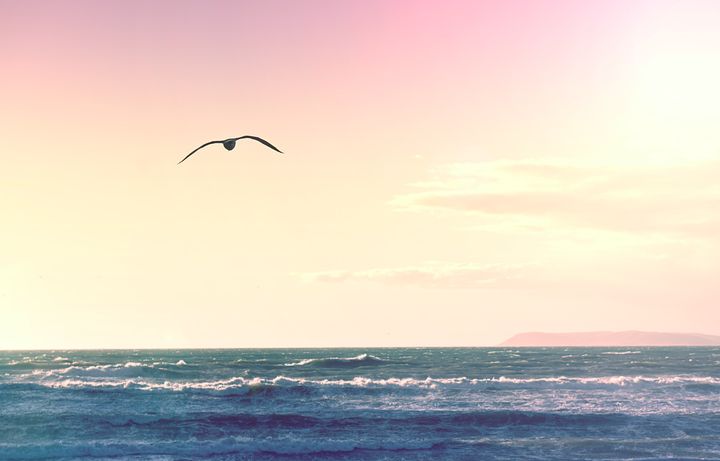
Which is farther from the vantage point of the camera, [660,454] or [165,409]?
[165,409]

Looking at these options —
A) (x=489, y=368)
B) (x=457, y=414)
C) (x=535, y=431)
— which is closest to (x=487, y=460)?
(x=535, y=431)

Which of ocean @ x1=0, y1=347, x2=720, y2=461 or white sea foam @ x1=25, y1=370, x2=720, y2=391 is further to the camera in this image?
white sea foam @ x1=25, y1=370, x2=720, y2=391

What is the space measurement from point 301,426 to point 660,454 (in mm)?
11710

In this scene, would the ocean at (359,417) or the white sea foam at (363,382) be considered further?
the white sea foam at (363,382)

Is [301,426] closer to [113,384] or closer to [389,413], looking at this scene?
[389,413]

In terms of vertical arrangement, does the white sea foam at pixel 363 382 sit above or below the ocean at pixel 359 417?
above

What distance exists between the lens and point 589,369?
4675cm

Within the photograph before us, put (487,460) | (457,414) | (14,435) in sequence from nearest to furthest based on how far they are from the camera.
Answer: (487,460) < (14,435) < (457,414)

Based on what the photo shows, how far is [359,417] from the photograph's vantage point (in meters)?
27.0

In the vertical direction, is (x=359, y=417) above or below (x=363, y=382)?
below

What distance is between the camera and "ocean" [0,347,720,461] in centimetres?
Answer: 2206

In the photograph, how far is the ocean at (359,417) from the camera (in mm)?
22062

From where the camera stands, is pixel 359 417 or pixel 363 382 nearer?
pixel 359 417

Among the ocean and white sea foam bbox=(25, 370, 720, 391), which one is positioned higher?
white sea foam bbox=(25, 370, 720, 391)
